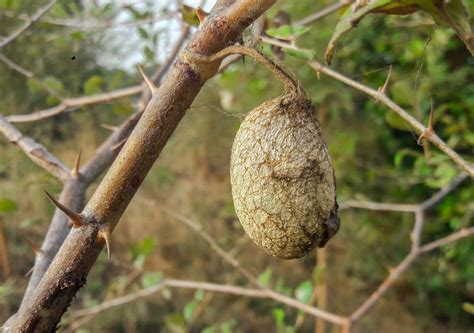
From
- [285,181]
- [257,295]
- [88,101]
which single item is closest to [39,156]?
[88,101]

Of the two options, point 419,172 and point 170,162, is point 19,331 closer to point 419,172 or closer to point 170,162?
point 419,172

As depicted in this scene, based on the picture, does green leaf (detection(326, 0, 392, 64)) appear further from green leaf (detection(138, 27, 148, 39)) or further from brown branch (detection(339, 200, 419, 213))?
green leaf (detection(138, 27, 148, 39))

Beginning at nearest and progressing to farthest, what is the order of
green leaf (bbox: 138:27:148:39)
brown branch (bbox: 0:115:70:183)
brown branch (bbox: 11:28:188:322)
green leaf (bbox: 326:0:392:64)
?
green leaf (bbox: 326:0:392:64) < brown branch (bbox: 11:28:188:322) < brown branch (bbox: 0:115:70:183) < green leaf (bbox: 138:27:148:39)

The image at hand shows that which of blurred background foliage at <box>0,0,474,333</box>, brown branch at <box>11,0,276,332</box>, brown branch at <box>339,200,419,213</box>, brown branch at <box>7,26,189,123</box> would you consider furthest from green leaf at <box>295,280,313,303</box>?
brown branch at <box>11,0,276,332</box>

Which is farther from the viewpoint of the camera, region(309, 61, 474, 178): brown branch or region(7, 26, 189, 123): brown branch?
region(7, 26, 189, 123): brown branch

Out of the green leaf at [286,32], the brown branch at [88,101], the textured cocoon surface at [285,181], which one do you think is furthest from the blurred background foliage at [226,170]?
the textured cocoon surface at [285,181]
